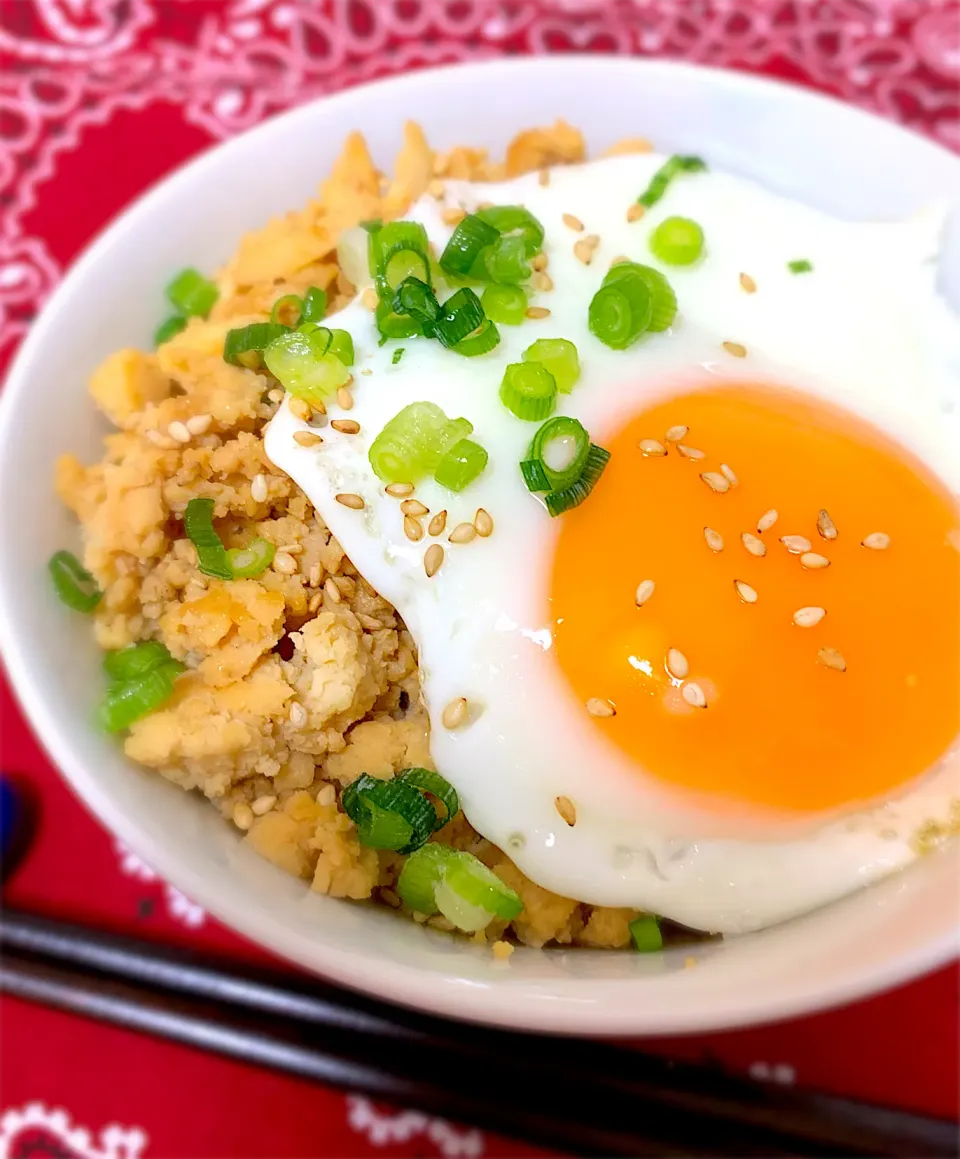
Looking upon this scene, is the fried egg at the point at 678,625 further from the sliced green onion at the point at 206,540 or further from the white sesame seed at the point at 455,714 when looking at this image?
the sliced green onion at the point at 206,540

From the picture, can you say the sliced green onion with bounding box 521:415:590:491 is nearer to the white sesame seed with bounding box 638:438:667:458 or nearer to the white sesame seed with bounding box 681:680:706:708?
the white sesame seed with bounding box 638:438:667:458

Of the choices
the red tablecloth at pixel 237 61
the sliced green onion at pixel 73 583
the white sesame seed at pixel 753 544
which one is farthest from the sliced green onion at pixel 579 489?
the red tablecloth at pixel 237 61

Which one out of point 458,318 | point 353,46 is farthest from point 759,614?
point 353,46

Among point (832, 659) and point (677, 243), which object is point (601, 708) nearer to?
point (832, 659)

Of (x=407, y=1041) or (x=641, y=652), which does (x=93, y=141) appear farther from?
(x=407, y=1041)

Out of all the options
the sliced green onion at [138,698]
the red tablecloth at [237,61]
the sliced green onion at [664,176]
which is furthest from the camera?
the red tablecloth at [237,61]

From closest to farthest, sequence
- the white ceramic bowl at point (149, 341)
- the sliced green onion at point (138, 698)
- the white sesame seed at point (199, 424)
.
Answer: the white ceramic bowl at point (149, 341) < the sliced green onion at point (138, 698) < the white sesame seed at point (199, 424)
